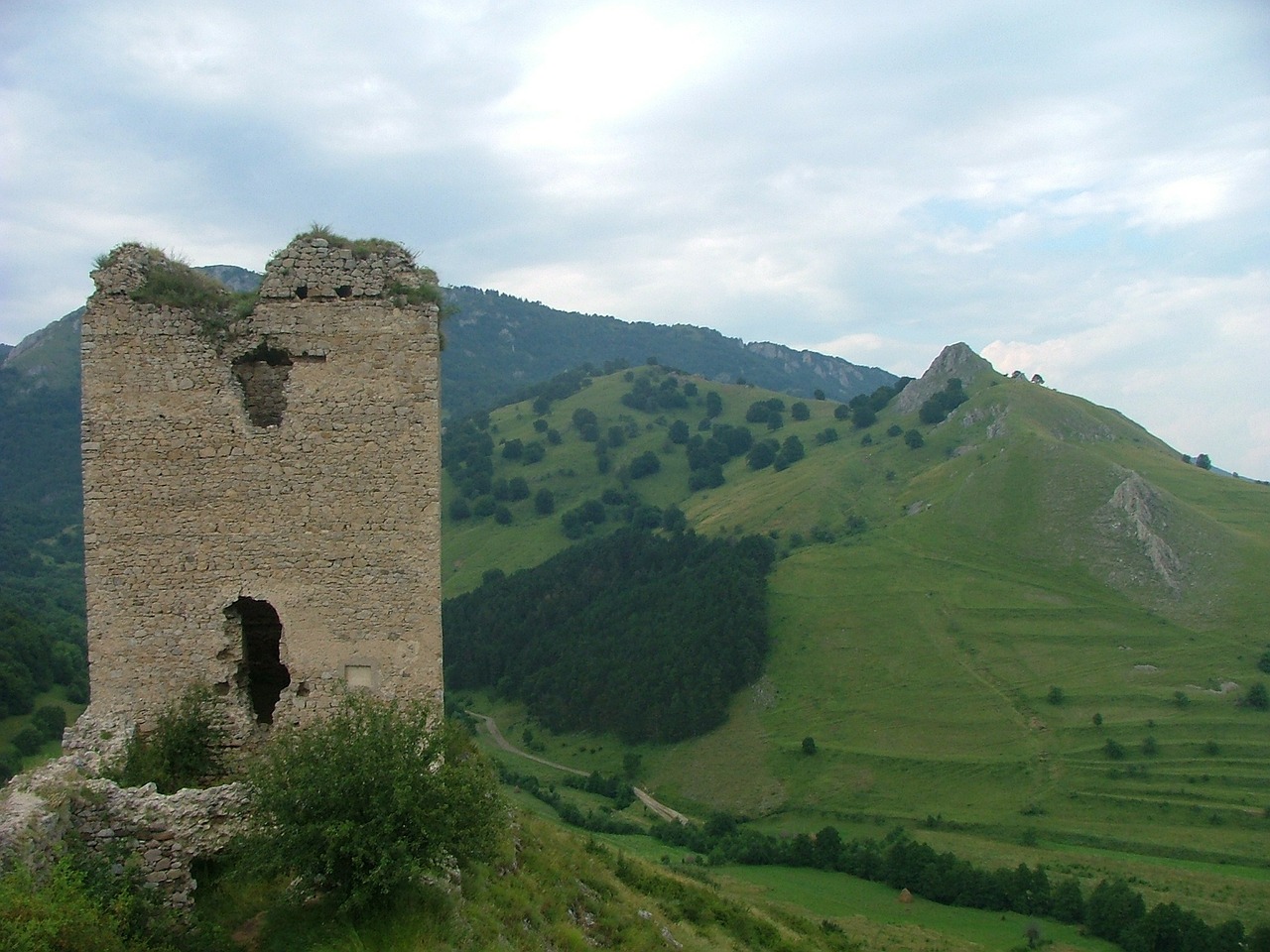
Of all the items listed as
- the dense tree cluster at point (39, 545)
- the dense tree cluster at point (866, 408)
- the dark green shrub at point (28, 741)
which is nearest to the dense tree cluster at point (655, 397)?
the dense tree cluster at point (866, 408)

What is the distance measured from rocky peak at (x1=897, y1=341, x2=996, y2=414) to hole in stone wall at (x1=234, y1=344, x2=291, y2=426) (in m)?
132

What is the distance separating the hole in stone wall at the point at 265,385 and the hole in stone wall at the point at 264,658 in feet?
8.29

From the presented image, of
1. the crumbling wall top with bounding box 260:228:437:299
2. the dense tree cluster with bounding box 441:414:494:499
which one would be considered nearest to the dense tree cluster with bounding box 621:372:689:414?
the dense tree cluster with bounding box 441:414:494:499

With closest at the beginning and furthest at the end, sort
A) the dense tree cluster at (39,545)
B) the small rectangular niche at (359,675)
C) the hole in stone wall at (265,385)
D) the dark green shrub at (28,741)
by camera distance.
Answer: the small rectangular niche at (359,675) < the hole in stone wall at (265,385) < the dark green shrub at (28,741) < the dense tree cluster at (39,545)

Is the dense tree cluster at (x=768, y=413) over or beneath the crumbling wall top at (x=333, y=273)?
over

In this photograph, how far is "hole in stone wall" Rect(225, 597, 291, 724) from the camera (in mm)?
12469

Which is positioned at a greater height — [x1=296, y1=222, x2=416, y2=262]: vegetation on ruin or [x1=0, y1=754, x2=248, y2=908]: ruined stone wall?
[x1=296, y1=222, x2=416, y2=262]: vegetation on ruin

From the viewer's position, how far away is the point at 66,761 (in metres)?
10.4

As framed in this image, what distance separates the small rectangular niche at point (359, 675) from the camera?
11.7 metres

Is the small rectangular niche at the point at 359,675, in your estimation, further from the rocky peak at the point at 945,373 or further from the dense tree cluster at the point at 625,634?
the rocky peak at the point at 945,373

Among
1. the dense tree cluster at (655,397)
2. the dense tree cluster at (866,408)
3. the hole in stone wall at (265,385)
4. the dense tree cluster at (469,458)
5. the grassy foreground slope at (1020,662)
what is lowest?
the grassy foreground slope at (1020,662)

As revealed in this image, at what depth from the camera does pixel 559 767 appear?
76.8 m

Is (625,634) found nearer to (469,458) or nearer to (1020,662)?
(1020,662)

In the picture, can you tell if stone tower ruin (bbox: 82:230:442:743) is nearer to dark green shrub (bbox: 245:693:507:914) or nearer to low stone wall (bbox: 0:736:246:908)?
low stone wall (bbox: 0:736:246:908)
